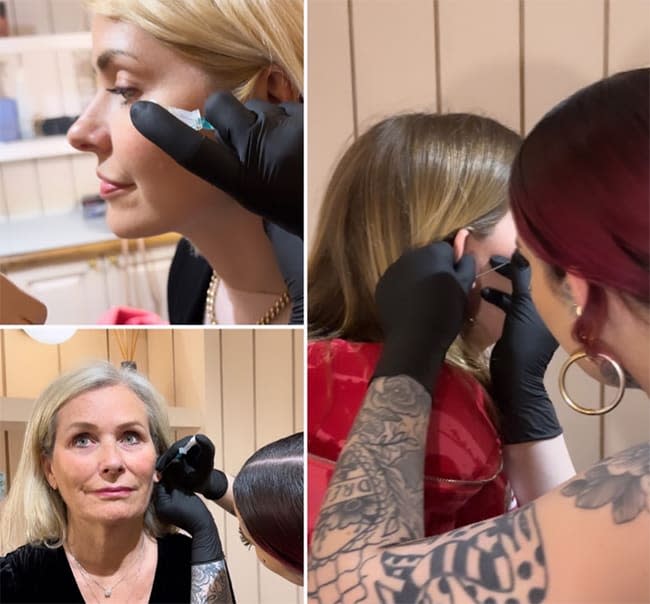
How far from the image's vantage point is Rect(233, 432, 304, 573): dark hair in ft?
3.86

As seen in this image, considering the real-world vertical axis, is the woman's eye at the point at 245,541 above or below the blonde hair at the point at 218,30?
below

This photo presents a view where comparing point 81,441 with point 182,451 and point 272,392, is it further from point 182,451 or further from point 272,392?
point 272,392

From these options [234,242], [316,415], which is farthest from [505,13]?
[316,415]

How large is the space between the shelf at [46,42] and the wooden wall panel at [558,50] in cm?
56

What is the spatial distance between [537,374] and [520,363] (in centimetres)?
3

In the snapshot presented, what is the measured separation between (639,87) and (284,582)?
795 mm

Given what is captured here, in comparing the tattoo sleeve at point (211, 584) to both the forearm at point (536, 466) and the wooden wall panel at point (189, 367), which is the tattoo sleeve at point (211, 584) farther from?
the forearm at point (536, 466)

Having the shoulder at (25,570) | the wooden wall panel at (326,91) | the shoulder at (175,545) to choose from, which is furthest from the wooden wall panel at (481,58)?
the shoulder at (25,570)

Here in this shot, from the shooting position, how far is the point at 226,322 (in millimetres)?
1155

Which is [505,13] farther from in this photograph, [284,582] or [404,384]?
[284,582]

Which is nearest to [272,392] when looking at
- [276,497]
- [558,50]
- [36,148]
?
[276,497]

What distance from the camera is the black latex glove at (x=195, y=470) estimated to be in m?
1.19

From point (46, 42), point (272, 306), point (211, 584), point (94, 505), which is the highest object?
point (46, 42)

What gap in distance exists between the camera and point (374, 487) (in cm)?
104
